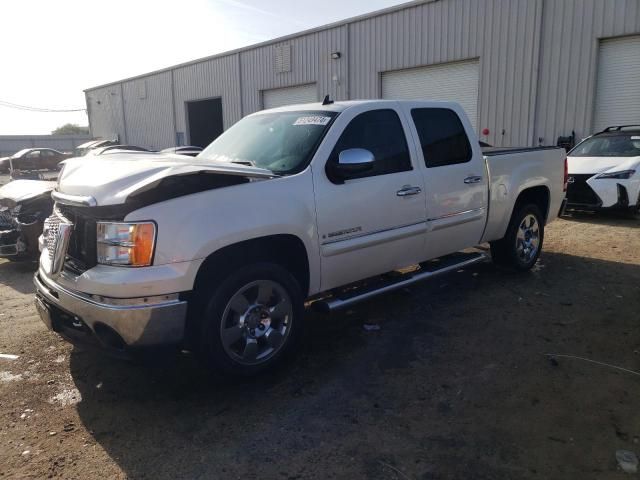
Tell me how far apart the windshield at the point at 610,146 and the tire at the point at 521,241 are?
4.86 meters

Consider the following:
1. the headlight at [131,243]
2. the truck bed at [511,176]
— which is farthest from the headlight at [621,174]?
the headlight at [131,243]

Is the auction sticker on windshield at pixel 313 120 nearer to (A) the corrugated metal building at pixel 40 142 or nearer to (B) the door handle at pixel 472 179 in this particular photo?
(B) the door handle at pixel 472 179

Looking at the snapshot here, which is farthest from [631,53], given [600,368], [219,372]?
[219,372]

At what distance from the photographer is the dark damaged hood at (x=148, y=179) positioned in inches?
122

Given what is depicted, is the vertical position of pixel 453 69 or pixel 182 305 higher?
pixel 453 69

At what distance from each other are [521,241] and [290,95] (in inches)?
673

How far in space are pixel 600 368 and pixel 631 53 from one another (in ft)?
37.7

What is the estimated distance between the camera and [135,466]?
9.02 feet

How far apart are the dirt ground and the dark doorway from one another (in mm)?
24501

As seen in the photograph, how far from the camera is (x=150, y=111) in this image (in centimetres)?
3119

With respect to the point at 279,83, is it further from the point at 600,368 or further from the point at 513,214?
the point at 600,368

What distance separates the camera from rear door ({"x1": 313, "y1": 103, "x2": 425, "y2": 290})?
3.94 metres

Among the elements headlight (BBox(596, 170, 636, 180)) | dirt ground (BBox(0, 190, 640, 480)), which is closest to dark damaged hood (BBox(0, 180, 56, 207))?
dirt ground (BBox(0, 190, 640, 480))

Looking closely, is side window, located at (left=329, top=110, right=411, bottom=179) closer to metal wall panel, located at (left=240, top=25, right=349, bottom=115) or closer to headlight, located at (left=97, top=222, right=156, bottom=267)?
headlight, located at (left=97, top=222, right=156, bottom=267)
